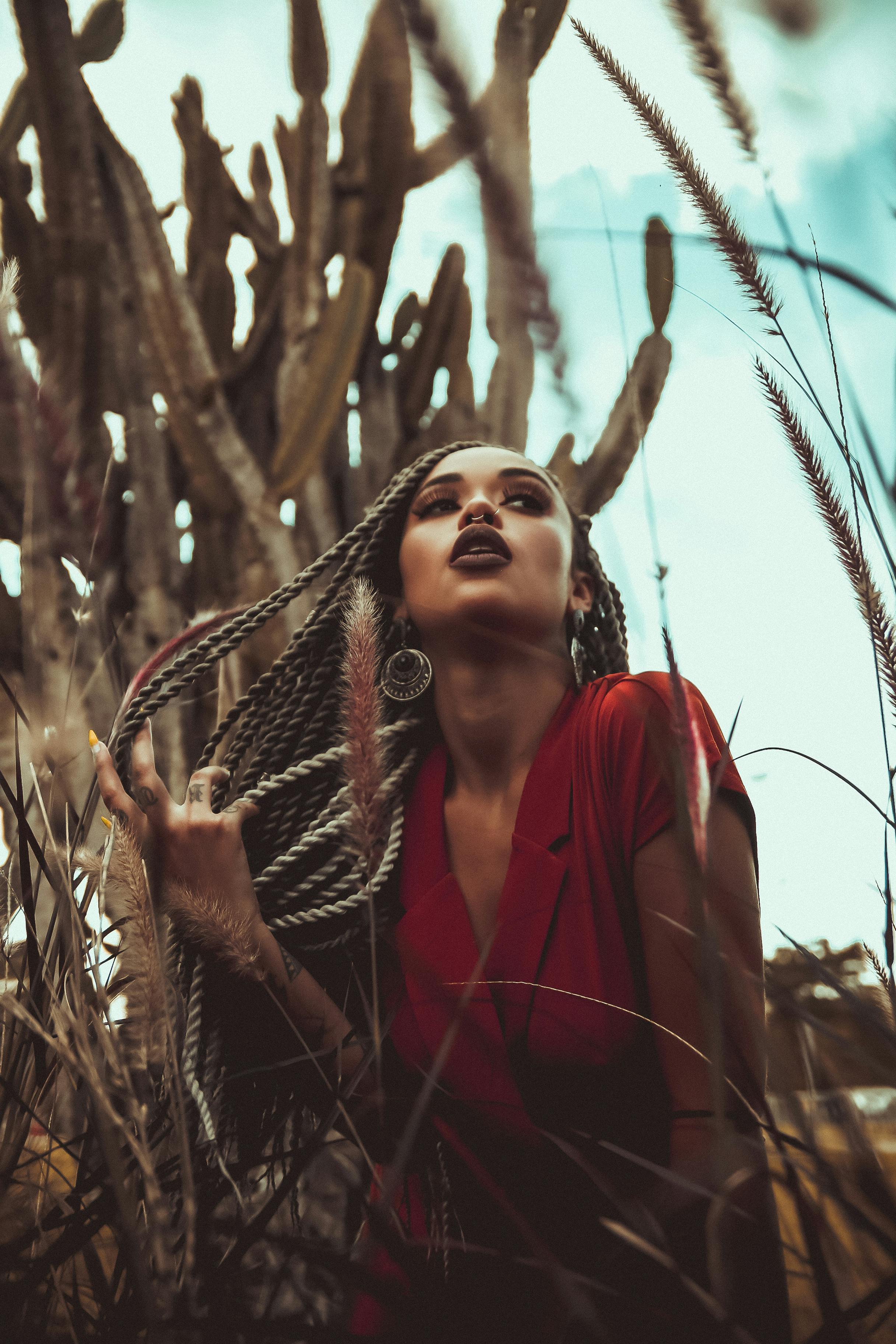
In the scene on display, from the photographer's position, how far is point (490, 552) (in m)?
0.95

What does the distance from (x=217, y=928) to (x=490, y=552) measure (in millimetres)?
514

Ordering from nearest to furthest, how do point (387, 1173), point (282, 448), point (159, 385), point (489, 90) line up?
point (387, 1173)
point (489, 90)
point (282, 448)
point (159, 385)

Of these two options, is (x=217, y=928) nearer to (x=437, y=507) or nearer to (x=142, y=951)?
(x=142, y=951)

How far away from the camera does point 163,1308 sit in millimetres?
442

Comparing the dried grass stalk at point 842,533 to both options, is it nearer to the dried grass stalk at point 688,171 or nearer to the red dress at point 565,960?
the dried grass stalk at point 688,171

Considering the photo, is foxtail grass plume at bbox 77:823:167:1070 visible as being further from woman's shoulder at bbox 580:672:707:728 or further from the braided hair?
woman's shoulder at bbox 580:672:707:728

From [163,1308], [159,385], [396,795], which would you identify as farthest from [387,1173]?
[159,385]

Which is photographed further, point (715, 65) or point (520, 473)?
point (520, 473)

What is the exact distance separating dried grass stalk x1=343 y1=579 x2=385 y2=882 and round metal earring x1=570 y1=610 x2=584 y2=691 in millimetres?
375

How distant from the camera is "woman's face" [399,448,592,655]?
0.94 meters

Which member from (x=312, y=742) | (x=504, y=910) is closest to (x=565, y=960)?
(x=504, y=910)

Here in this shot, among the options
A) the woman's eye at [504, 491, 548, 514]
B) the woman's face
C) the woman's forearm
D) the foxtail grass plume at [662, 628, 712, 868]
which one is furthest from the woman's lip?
the foxtail grass plume at [662, 628, 712, 868]

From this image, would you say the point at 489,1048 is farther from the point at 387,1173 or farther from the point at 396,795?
the point at 396,795

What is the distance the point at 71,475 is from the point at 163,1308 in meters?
0.61
